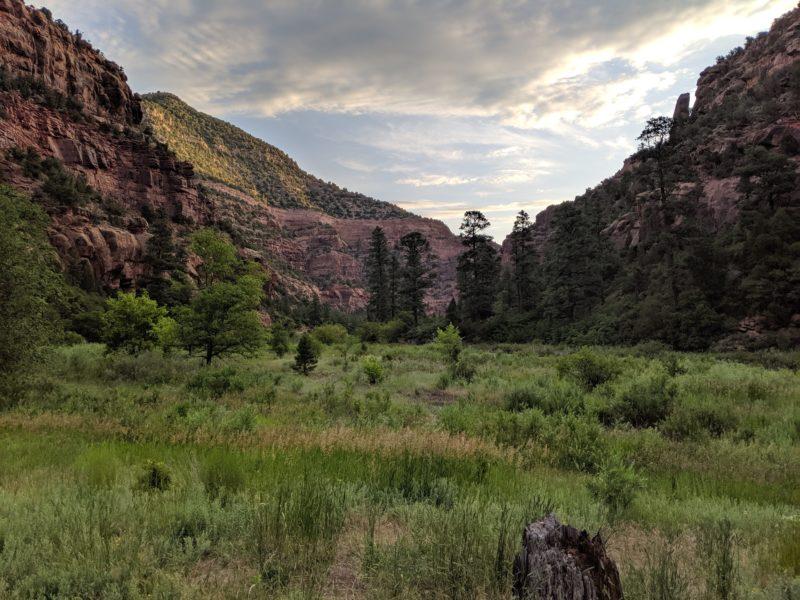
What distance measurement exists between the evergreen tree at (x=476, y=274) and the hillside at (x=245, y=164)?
7889 cm

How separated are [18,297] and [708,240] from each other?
145ft

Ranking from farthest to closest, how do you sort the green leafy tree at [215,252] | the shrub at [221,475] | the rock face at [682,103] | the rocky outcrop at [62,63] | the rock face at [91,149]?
the rock face at [682,103]
the rocky outcrop at [62,63]
the rock face at [91,149]
the green leafy tree at [215,252]
the shrub at [221,475]

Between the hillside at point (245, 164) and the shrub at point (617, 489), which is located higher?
the hillside at point (245, 164)

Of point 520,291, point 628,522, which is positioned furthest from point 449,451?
point 520,291

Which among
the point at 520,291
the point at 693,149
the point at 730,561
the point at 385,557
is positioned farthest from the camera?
the point at 520,291

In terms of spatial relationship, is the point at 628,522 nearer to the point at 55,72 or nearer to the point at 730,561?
the point at 730,561

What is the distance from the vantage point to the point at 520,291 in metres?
56.5

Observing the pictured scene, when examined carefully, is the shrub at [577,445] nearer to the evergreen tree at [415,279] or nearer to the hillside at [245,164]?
the evergreen tree at [415,279]

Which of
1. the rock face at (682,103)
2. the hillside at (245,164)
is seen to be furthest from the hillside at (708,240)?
the hillside at (245,164)

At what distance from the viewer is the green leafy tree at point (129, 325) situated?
22.0 meters

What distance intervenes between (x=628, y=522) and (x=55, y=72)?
8427cm

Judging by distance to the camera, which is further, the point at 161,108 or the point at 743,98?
the point at 161,108

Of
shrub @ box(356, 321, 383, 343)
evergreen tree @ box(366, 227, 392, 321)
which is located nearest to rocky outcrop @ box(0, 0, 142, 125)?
evergreen tree @ box(366, 227, 392, 321)

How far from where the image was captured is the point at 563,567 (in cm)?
256
